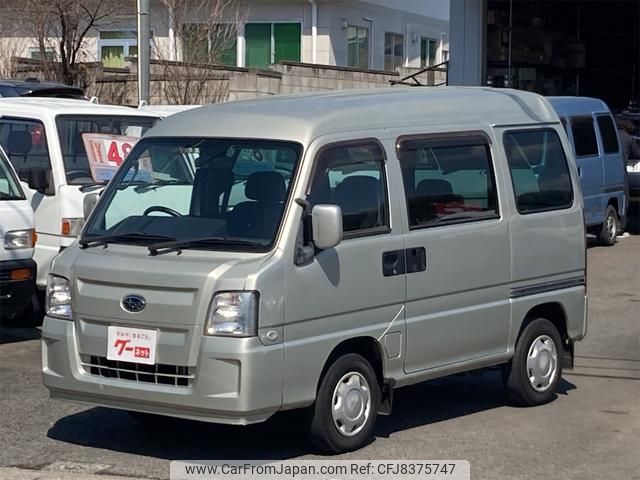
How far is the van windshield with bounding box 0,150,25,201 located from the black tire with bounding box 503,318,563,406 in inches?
179

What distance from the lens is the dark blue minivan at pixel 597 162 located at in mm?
17094

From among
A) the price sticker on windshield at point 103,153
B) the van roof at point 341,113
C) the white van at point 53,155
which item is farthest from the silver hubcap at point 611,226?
the van roof at point 341,113

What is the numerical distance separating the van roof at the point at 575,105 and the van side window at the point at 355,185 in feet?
32.4

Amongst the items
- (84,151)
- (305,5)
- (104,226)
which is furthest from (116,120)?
(305,5)

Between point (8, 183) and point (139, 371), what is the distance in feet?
13.6

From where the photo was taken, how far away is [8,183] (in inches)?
412

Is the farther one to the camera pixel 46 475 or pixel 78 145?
pixel 78 145

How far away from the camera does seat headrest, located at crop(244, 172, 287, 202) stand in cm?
705

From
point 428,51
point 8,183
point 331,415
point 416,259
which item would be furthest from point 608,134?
point 428,51

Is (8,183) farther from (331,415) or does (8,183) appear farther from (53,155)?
(331,415)

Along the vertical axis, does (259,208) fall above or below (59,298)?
above

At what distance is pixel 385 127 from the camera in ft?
24.9

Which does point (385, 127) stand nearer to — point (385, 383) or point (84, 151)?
point (385, 383)

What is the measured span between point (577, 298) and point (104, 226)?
3.52 meters
